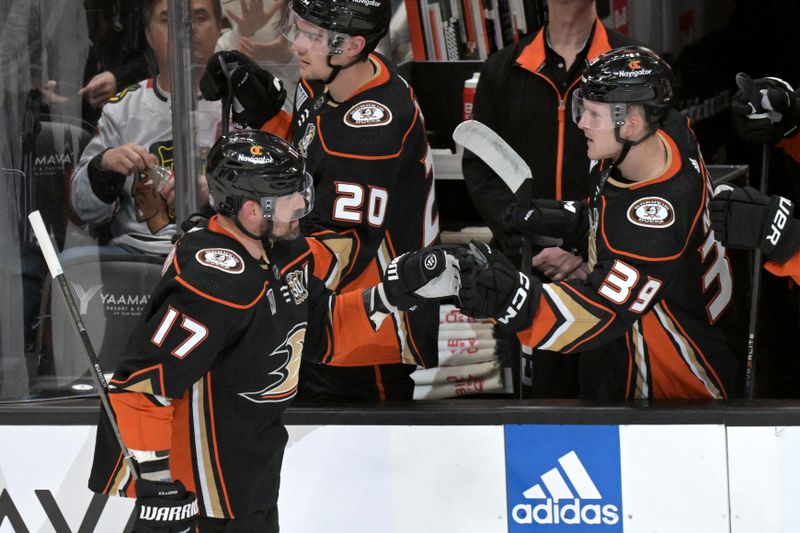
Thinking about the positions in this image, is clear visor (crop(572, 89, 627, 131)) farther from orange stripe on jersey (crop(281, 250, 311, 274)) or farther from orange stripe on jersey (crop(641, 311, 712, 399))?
orange stripe on jersey (crop(281, 250, 311, 274))

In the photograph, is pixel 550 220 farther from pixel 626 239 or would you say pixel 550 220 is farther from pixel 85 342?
pixel 85 342

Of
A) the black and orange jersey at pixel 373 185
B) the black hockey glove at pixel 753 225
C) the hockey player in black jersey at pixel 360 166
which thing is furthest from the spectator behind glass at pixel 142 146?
the black hockey glove at pixel 753 225

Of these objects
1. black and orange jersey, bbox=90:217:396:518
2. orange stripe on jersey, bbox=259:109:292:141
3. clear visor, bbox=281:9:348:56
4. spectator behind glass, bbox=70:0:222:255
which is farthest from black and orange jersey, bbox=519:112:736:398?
spectator behind glass, bbox=70:0:222:255

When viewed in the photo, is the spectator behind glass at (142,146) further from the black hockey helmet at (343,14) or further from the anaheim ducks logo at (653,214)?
the anaheim ducks logo at (653,214)

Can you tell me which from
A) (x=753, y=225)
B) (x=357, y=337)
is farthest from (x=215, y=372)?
(x=753, y=225)

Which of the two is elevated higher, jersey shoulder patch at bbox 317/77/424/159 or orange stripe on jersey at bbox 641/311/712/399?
jersey shoulder patch at bbox 317/77/424/159

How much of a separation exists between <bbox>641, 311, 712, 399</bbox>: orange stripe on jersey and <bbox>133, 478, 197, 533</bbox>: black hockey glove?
1200 mm

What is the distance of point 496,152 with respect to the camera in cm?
321

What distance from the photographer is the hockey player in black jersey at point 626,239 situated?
289 cm

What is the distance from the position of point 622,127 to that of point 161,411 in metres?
1.17

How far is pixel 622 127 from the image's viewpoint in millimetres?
2934

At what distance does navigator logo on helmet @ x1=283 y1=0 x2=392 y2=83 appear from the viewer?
3105 millimetres

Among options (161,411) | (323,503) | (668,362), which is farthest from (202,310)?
(668,362)

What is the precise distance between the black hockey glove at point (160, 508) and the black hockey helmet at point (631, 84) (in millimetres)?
1244
